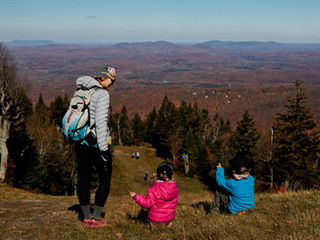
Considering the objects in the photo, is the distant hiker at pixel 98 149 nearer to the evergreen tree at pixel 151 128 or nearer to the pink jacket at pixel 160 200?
the pink jacket at pixel 160 200

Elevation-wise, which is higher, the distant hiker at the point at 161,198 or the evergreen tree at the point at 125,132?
the distant hiker at the point at 161,198

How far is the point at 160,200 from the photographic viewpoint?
4684mm

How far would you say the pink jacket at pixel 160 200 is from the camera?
15.2 feet

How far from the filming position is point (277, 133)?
2883cm

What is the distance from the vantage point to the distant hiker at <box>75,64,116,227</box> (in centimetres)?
430

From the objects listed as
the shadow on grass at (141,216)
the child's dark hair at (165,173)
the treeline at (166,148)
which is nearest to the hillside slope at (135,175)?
the treeline at (166,148)

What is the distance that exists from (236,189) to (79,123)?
330 cm

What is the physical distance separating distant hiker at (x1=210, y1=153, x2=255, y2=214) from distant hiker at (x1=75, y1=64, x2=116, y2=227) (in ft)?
7.79

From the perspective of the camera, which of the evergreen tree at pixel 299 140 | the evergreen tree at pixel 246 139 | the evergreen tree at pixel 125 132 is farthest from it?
the evergreen tree at pixel 125 132

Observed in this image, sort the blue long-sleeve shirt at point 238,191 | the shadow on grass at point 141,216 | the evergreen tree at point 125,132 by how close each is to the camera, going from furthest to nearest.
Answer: the evergreen tree at point 125,132
the shadow on grass at point 141,216
the blue long-sleeve shirt at point 238,191

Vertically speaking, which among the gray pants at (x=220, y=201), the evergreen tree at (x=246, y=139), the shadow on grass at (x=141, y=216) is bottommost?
the evergreen tree at (x=246, y=139)

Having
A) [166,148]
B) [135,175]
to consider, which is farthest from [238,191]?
[166,148]

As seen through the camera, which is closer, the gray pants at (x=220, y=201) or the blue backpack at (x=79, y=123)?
the blue backpack at (x=79, y=123)

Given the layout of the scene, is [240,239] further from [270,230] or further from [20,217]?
[20,217]
